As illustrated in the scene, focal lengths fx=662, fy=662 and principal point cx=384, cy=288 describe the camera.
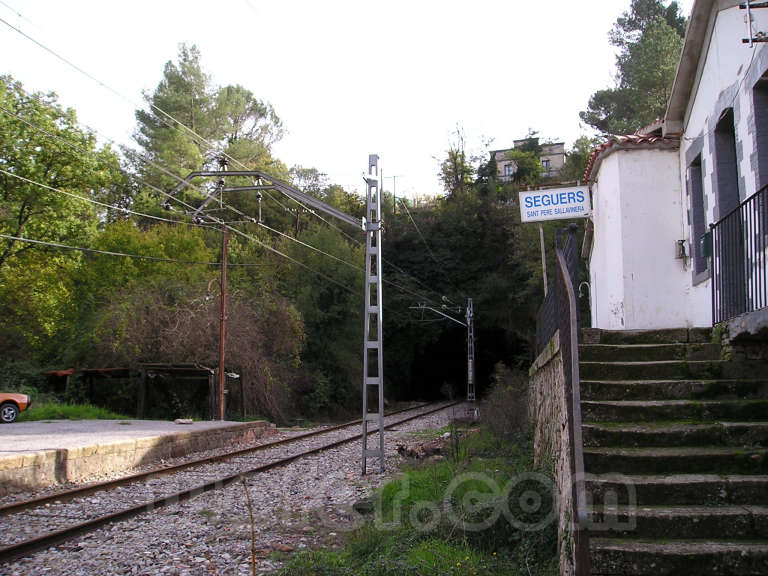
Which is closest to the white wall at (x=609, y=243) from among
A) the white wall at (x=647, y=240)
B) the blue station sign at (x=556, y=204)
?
the white wall at (x=647, y=240)

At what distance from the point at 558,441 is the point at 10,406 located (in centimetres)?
1780

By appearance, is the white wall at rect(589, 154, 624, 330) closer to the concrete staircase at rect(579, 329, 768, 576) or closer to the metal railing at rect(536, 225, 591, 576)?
the concrete staircase at rect(579, 329, 768, 576)

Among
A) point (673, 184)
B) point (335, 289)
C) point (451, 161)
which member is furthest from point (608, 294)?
point (451, 161)

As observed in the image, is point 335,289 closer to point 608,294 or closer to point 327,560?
point 608,294

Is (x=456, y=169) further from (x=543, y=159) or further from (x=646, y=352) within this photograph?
(x=646, y=352)

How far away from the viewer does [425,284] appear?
1777 inches

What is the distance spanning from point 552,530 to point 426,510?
1795 mm

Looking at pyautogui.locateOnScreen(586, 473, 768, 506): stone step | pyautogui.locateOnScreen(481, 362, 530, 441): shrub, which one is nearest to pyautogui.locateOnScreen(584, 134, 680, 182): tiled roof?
pyautogui.locateOnScreen(481, 362, 530, 441): shrub

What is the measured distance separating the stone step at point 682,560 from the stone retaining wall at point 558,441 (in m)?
0.28

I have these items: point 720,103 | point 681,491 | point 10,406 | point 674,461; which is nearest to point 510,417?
point 720,103

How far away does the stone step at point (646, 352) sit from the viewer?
6.83 meters

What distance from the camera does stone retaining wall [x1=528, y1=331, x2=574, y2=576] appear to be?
493 centimetres

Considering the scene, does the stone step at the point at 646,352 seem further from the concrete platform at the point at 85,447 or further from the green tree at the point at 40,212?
the green tree at the point at 40,212

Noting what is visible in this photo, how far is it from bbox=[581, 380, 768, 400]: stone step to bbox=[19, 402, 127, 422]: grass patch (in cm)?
1869
